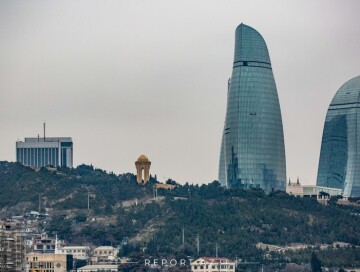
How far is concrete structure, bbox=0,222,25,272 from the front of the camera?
584 feet

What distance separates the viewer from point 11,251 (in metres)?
183

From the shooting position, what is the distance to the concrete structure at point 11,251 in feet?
584

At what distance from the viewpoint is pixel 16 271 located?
17788cm

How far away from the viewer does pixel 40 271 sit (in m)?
187

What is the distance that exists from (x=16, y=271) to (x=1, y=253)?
198 centimetres

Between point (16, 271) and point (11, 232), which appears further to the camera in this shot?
point (11, 232)

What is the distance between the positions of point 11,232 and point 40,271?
16.9 feet

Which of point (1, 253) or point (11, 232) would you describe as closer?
point (1, 253)

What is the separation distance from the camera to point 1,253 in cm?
17875

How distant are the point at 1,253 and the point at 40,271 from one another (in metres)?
9.16
